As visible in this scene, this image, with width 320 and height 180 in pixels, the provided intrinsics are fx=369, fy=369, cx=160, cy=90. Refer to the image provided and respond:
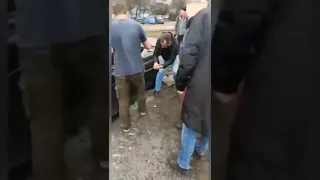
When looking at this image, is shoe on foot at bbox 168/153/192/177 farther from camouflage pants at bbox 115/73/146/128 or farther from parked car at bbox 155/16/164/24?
parked car at bbox 155/16/164/24

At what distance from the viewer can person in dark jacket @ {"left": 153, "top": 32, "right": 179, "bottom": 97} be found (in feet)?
2.69

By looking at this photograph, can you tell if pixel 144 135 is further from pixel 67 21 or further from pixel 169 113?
pixel 67 21

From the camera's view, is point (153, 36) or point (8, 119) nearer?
point (8, 119)

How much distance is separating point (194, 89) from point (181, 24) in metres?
0.15

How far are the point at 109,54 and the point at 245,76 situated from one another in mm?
270

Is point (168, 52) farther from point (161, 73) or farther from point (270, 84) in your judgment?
point (270, 84)

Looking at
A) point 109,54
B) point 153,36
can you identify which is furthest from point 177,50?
point 109,54

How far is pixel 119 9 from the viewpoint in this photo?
2.57 feet

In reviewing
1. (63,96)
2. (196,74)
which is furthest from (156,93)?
(63,96)

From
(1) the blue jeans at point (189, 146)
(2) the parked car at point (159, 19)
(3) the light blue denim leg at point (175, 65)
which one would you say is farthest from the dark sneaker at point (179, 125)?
(2) the parked car at point (159, 19)

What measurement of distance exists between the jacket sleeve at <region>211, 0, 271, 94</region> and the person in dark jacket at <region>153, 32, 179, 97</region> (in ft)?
0.39

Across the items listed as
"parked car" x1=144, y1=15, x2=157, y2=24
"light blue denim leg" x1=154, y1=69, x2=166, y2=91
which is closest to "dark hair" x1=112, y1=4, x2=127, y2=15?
→ "parked car" x1=144, y1=15, x2=157, y2=24

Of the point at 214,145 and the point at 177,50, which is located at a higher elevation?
the point at 177,50

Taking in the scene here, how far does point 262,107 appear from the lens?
716 mm
